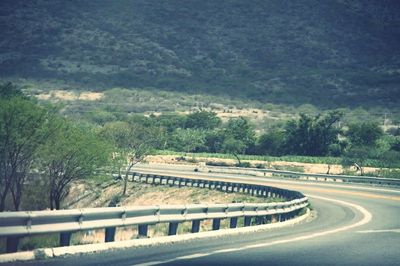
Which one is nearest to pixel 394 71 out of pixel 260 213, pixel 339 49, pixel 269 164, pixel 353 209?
pixel 339 49

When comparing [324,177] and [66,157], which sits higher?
[66,157]

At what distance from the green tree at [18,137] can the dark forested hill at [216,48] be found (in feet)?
331

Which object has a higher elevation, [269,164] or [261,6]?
[261,6]

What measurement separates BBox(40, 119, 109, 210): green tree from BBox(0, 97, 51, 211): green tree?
2.56 feet

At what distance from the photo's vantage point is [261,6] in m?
195

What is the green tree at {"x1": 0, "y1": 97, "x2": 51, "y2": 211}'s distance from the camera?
41000 millimetres

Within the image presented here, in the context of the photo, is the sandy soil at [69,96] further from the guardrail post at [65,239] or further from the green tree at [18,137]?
the guardrail post at [65,239]

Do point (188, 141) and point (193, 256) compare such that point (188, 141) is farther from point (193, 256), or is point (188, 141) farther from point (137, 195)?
point (193, 256)

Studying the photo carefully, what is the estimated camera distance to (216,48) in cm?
17150

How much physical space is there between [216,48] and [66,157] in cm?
12953

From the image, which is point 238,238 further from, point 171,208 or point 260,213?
point 260,213

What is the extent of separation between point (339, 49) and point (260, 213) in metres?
159

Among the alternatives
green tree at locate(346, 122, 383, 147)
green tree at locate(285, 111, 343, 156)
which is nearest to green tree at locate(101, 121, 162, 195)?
green tree at locate(285, 111, 343, 156)

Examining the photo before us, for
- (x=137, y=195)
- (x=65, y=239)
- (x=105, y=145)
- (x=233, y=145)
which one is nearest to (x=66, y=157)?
(x=105, y=145)
